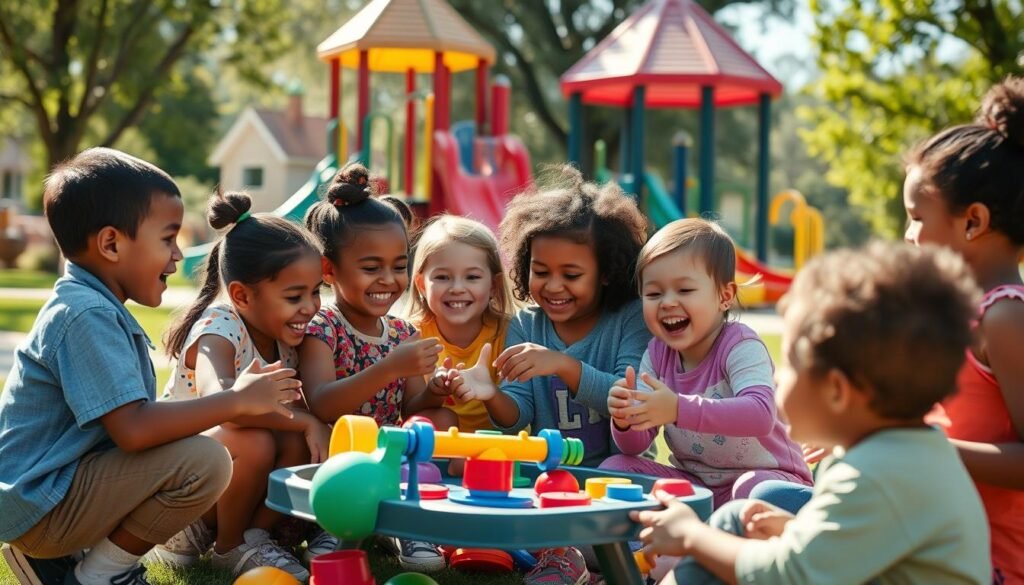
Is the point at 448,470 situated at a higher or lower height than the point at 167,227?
lower

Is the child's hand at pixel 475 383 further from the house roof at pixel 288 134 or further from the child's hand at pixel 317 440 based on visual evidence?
the house roof at pixel 288 134

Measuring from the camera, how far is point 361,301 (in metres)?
4.11

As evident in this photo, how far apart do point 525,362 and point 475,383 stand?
0.24m

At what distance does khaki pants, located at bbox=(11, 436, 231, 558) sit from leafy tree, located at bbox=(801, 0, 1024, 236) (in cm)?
1371

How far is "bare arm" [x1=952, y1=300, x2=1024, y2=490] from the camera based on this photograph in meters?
2.71

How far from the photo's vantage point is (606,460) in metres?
3.73

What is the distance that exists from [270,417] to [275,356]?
36 centimetres

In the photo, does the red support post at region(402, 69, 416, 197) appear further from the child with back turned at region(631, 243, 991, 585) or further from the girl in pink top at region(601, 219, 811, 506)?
the child with back turned at region(631, 243, 991, 585)

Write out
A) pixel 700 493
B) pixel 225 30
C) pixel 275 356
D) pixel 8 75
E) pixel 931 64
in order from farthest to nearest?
pixel 8 75 < pixel 225 30 < pixel 931 64 < pixel 275 356 < pixel 700 493

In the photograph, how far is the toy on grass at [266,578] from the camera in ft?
9.99

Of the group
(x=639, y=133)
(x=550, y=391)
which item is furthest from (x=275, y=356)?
(x=639, y=133)

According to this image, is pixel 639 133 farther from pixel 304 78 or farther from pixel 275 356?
pixel 304 78

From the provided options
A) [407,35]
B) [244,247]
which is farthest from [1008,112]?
[407,35]

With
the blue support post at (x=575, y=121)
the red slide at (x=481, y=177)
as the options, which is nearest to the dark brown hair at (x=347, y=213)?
the red slide at (x=481, y=177)
